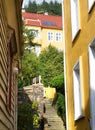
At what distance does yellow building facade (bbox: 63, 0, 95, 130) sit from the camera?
9656mm

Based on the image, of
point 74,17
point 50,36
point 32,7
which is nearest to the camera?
point 74,17

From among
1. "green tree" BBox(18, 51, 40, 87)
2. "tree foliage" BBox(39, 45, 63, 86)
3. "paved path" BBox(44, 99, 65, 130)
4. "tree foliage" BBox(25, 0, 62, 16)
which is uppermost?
"paved path" BBox(44, 99, 65, 130)

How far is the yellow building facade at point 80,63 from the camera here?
966 cm

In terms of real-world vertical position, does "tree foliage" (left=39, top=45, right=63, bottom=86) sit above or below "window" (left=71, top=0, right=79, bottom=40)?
below

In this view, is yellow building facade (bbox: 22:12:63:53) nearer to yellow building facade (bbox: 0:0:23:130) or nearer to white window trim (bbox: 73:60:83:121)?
white window trim (bbox: 73:60:83:121)

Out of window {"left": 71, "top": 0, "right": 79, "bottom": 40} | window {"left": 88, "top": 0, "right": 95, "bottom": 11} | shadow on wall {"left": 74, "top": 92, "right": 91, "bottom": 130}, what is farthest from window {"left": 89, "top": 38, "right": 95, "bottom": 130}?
window {"left": 71, "top": 0, "right": 79, "bottom": 40}

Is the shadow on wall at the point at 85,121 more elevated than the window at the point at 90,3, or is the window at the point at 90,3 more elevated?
the window at the point at 90,3

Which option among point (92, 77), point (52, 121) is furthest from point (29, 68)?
point (92, 77)

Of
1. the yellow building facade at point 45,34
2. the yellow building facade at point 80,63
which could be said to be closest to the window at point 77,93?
the yellow building facade at point 80,63

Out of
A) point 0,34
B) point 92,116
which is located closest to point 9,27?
point 0,34

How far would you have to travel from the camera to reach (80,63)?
35.1ft

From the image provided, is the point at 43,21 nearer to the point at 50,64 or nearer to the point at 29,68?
the point at 50,64

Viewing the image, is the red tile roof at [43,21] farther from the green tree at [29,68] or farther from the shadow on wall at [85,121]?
the shadow on wall at [85,121]

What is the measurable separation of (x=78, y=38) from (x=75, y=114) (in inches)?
86.5
